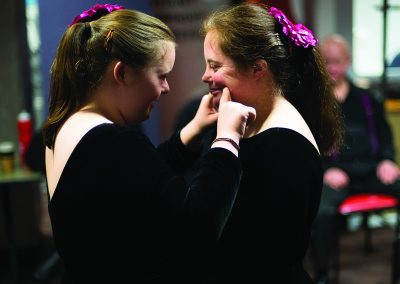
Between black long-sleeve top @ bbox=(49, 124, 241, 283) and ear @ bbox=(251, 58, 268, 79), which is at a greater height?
ear @ bbox=(251, 58, 268, 79)

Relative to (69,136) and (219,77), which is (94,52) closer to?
(69,136)

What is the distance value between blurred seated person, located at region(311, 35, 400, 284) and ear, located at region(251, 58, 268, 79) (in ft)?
5.89

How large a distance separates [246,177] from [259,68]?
0.82 ft

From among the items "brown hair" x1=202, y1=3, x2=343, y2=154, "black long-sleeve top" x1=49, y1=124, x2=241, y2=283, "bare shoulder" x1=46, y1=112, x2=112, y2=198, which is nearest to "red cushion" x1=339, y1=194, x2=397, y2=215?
"brown hair" x1=202, y1=3, x2=343, y2=154

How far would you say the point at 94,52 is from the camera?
3.96 feet

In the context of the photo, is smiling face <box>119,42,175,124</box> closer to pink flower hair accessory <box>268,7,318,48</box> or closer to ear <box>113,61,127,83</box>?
ear <box>113,61,127,83</box>

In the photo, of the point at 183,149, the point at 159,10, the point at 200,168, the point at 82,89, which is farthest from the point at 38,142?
the point at 200,168

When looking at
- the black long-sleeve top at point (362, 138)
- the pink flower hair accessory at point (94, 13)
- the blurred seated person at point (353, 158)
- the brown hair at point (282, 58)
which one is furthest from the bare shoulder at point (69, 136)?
the black long-sleeve top at point (362, 138)

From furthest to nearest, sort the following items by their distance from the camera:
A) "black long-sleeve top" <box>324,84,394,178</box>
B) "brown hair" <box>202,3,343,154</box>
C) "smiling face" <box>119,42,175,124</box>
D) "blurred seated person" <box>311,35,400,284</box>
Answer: "black long-sleeve top" <box>324,84,394,178</box>, "blurred seated person" <box>311,35,400,284</box>, "brown hair" <box>202,3,343,154</box>, "smiling face" <box>119,42,175,124</box>

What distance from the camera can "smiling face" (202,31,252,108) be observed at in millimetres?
1350

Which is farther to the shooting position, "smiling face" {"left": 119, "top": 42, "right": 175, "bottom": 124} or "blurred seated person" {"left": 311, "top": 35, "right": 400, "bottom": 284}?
"blurred seated person" {"left": 311, "top": 35, "right": 400, "bottom": 284}

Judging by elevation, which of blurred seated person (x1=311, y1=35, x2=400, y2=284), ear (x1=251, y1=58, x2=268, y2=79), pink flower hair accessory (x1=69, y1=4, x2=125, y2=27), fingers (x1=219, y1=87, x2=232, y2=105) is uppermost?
pink flower hair accessory (x1=69, y1=4, x2=125, y2=27)

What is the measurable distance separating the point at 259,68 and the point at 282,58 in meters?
0.06

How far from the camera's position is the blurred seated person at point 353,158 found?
3.04 m
